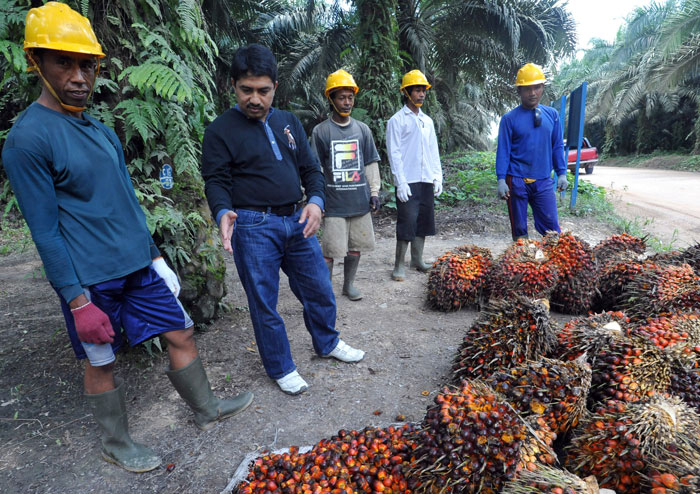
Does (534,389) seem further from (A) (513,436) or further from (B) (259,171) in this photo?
(B) (259,171)

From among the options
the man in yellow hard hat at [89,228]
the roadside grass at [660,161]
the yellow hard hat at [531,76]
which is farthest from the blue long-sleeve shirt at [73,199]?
the roadside grass at [660,161]

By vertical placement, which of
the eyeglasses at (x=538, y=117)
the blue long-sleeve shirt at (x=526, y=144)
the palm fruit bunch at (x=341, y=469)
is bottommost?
the palm fruit bunch at (x=341, y=469)

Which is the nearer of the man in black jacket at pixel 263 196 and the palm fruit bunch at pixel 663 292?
the man in black jacket at pixel 263 196

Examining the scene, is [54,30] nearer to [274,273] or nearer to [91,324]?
[91,324]

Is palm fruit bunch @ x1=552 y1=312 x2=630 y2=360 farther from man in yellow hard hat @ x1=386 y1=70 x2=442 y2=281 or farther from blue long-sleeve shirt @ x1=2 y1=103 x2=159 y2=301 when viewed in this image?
man in yellow hard hat @ x1=386 y1=70 x2=442 y2=281

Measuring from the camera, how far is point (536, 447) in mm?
1550

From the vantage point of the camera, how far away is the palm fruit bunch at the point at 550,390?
1.69 metres

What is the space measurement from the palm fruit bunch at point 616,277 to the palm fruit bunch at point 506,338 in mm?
1278

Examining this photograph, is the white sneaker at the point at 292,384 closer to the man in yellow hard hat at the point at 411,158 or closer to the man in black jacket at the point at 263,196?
the man in black jacket at the point at 263,196

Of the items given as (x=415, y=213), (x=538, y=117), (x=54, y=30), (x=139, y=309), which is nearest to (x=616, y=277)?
(x=538, y=117)

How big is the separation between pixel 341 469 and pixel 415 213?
11.4 ft

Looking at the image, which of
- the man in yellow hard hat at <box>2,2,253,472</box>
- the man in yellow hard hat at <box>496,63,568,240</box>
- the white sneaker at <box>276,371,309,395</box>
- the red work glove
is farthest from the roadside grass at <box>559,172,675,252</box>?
the red work glove

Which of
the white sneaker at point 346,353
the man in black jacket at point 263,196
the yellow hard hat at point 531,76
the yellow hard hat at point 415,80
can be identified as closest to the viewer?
the man in black jacket at point 263,196

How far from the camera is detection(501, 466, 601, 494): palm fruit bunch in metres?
1.31
